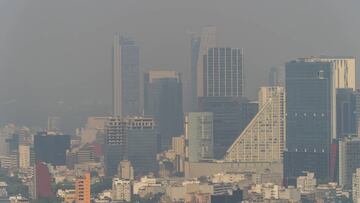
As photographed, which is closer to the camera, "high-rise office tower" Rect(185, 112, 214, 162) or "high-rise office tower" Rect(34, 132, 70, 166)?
"high-rise office tower" Rect(34, 132, 70, 166)

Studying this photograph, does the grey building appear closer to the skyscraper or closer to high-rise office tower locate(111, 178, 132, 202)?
high-rise office tower locate(111, 178, 132, 202)

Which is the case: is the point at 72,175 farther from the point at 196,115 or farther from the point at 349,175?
the point at 349,175

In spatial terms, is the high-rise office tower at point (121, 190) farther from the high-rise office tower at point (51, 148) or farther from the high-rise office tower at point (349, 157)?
the high-rise office tower at point (349, 157)

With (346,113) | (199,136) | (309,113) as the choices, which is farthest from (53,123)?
(309,113)

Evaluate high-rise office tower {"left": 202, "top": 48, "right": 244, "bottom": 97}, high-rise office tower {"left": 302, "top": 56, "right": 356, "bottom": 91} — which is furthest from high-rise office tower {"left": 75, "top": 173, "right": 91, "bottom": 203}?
high-rise office tower {"left": 302, "top": 56, "right": 356, "bottom": 91}

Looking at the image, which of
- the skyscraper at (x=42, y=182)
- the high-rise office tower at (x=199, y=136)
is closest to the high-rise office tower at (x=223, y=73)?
the high-rise office tower at (x=199, y=136)

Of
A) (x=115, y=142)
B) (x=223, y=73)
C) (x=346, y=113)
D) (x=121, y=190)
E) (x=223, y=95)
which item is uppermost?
(x=223, y=73)

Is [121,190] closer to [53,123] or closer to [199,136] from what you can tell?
[53,123]
